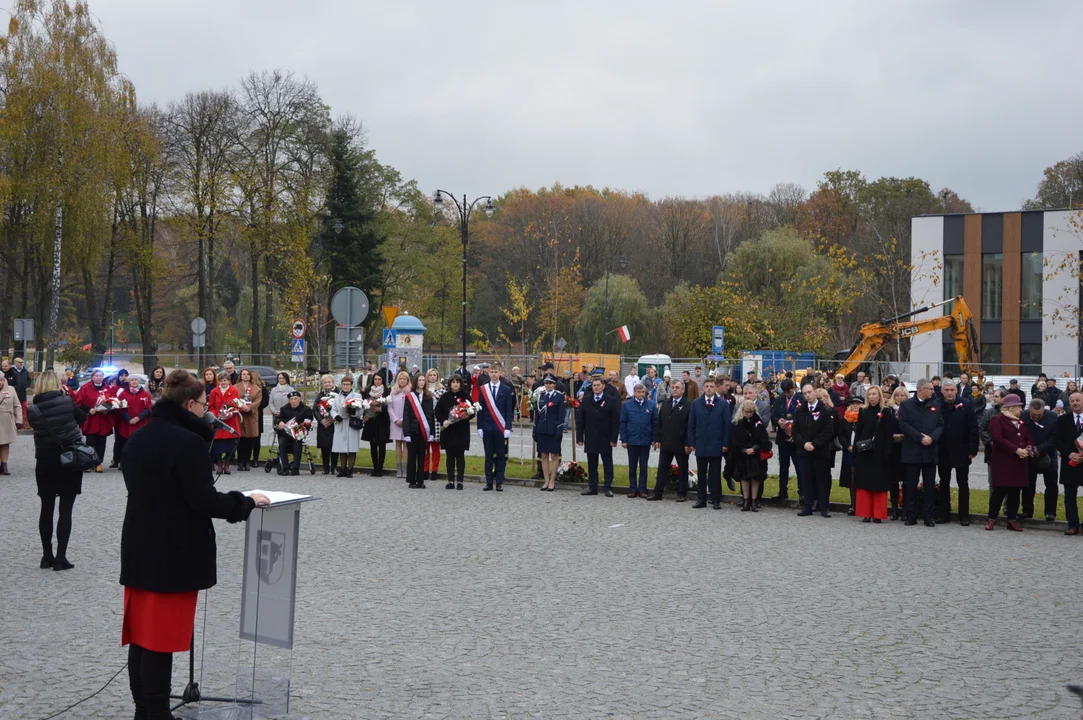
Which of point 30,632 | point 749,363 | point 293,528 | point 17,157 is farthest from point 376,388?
point 17,157

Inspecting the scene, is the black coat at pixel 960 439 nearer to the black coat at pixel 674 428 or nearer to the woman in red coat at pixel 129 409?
the black coat at pixel 674 428

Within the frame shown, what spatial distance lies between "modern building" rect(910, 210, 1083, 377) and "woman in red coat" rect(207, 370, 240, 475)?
3568 centimetres

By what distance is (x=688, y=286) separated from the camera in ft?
243

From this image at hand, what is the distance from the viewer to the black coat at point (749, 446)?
17016 mm

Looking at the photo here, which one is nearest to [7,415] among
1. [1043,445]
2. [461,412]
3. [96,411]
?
[96,411]

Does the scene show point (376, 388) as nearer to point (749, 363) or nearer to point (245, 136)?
point (749, 363)

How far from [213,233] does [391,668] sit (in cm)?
4958

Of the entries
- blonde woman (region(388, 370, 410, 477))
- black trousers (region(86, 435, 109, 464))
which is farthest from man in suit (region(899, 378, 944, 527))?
black trousers (region(86, 435, 109, 464))

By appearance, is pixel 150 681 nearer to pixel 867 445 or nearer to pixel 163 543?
pixel 163 543

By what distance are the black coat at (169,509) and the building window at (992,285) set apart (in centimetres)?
5026

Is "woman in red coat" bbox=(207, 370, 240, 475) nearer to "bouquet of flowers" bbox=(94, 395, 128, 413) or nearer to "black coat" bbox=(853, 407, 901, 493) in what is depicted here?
"bouquet of flowers" bbox=(94, 395, 128, 413)

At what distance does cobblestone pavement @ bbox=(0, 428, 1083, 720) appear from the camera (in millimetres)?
7004

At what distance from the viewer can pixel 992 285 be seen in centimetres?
5119

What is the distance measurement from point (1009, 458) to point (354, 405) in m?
11.3
